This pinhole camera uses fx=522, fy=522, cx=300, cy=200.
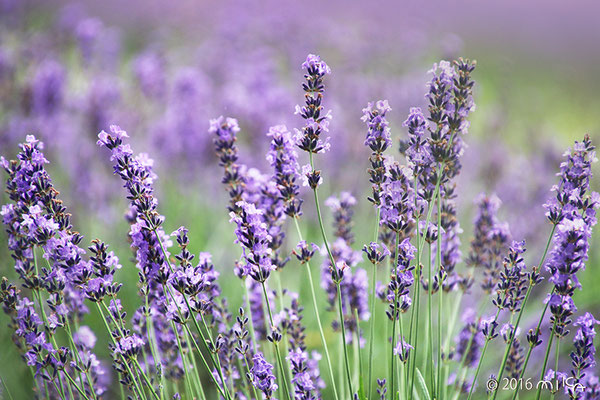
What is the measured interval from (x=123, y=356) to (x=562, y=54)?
10873 mm

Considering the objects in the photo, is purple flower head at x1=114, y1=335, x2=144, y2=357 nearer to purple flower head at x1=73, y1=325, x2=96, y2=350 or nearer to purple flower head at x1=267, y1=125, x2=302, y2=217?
purple flower head at x1=73, y1=325, x2=96, y2=350

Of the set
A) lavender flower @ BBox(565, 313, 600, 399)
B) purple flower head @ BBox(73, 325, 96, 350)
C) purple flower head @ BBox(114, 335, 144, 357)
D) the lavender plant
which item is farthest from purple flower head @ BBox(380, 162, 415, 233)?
purple flower head @ BBox(73, 325, 96, 350)

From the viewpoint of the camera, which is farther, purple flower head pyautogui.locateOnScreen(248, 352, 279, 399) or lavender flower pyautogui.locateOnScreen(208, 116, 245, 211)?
lavender flower pyautogui.locateOnScreen(208, 116, 245, 211)

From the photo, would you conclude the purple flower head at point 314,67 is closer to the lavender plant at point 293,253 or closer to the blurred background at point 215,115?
the lavender plant at point 293,253

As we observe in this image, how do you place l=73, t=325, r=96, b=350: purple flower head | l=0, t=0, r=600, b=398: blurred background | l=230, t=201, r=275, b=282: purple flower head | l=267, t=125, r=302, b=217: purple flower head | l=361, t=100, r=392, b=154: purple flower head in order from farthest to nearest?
l=0, t=0, r=600, b=398: blurred background
l=73, t=325, r=96, b=350: purple flower head
l=267, t=125, r=302, b=217: purple flower head
l=361, t=100, r=392, b=154: purple flower head
l=230, t=201, r=275, b=282: purple flower head

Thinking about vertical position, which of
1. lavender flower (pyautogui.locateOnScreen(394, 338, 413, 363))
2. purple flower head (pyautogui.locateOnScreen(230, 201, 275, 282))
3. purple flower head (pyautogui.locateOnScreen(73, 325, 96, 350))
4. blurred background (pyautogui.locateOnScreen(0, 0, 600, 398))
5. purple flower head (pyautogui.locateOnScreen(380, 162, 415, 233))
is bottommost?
lavender flower (pyautogui.locateOnScreen(394, 338, 413, 363))

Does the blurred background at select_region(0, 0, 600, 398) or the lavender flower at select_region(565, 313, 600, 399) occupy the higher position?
the blurred background at select_region(0, 0, 600, 398)

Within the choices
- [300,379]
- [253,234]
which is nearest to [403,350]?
[300,379]

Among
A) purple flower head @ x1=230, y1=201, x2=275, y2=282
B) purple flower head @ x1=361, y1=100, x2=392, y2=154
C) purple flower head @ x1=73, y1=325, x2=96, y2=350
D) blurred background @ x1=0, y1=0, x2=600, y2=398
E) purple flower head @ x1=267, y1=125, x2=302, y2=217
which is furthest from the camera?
blurred background @ x1=0, y1=0, x2=600, y2=398

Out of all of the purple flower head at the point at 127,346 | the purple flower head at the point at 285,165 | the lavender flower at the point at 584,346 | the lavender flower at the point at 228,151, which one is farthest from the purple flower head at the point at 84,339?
the lavender flower at the point at 584,346

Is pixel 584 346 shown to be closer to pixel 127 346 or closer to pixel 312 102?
pixel 312 102

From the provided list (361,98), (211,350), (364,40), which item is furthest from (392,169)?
(364,40)

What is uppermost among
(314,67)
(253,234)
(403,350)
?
(314,67)

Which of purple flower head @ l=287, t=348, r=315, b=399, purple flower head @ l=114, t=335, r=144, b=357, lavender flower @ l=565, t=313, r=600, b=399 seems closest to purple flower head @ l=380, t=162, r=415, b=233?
purple flower head @ l=287, t=348, r=315, b=399
